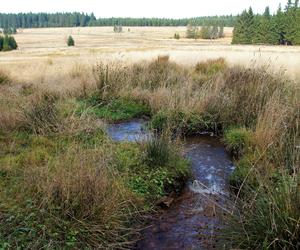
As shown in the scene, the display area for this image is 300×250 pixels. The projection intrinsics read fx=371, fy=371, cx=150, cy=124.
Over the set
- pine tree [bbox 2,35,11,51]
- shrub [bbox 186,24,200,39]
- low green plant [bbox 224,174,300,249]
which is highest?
low green plant [bbox 224,174,300,249]

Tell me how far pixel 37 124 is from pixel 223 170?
3.45 m

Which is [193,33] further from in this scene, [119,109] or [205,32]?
[119,109]

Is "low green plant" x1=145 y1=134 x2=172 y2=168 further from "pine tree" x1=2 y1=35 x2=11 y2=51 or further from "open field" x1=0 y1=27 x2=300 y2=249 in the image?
"pine tree" x1=2 y1=35 x2=11 y2=51

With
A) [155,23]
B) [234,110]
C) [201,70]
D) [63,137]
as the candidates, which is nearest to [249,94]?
[234,110]

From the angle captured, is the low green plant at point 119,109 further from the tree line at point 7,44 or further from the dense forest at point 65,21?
the dense forest at point 65,21

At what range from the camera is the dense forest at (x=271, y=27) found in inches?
2080

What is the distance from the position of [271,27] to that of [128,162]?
54.8 meters

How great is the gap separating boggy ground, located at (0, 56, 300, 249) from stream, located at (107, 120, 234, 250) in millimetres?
208

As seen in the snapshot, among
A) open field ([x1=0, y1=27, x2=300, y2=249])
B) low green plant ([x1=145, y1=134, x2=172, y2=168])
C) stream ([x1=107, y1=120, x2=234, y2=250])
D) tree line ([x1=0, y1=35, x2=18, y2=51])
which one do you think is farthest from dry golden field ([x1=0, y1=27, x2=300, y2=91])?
tree line ([x1=0, y1=35, x2=18, y2=51])

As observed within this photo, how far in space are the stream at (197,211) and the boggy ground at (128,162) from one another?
0.68 feet

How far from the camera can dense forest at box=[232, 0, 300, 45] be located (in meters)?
52.8

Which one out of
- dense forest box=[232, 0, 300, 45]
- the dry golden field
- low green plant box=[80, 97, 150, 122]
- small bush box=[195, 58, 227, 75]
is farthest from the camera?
dense forest box=[232, 0, 300, 45]

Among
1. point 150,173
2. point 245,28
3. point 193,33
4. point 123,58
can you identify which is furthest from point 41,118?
point 193,33

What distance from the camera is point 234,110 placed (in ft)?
26.2
